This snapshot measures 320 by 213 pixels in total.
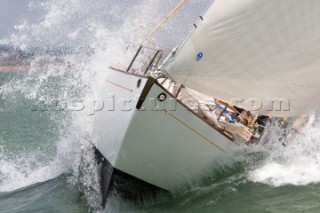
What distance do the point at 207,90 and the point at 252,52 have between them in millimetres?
852

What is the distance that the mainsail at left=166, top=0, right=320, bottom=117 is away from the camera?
627 cm

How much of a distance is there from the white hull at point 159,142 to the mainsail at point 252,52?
20.5 inches

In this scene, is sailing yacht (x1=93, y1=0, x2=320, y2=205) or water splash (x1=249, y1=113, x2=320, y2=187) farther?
water splash (x1=249, y1=113, x2=320, y2=187)

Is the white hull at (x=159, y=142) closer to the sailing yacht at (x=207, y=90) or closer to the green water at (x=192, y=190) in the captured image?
the sailing yacht at (x=207, y=90)

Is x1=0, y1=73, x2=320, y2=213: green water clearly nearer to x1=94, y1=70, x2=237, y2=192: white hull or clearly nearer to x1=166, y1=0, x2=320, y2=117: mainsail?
x1=94, y1=70, x2=237, y2=192: white hull

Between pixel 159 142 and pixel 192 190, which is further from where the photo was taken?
pixel 192 190

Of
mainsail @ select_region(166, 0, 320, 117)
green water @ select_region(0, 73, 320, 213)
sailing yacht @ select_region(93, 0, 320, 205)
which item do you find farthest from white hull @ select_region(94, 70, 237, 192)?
mainsail @ select_region(166, 0, 320, 117)

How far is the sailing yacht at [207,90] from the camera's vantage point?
627 cm

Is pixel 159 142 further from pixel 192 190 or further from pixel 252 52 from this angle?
pixel 252 52

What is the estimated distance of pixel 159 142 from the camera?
252 inches

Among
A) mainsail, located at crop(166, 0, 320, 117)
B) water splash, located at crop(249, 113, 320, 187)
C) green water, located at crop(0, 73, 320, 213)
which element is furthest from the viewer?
water splash, located at crop(249, 113, 320, 187)

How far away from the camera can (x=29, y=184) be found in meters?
9.28

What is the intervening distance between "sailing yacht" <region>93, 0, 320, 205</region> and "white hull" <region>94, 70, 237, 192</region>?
0.05 feet

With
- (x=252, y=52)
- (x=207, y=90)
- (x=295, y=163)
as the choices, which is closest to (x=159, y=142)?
(x=207, y=90)
